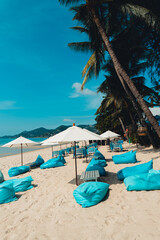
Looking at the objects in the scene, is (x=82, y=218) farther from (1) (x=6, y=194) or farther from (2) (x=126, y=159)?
(2) (x=126, y=159)

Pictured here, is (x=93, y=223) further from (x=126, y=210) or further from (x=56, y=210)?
(x=56, y=210)

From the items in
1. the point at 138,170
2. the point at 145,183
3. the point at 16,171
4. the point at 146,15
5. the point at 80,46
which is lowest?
the point at 16,171

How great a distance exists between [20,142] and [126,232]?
7065 millimetres

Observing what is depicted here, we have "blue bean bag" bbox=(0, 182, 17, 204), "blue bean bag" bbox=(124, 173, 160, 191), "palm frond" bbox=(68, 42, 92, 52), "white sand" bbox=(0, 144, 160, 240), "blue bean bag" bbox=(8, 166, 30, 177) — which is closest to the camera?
"white sand" bbox=(0, 144, 160, 240)

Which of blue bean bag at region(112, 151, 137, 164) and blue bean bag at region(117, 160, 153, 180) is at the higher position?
blue bean bag at region(117, 160, 153, 180)

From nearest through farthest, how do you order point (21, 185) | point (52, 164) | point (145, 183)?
point (145, 183) → point (21, 185) → point (52, 164)

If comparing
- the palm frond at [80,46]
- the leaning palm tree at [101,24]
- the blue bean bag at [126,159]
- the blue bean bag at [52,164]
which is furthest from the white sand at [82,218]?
the palm frond at [80,46]

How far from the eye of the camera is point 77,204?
3.45 m

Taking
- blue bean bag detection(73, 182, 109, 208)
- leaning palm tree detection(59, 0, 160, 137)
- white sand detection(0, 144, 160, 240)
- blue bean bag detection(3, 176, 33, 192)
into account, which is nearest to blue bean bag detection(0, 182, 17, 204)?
white sand detection(0, 144, 160, 240)

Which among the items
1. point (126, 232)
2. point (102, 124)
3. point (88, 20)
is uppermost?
point (88, 20)

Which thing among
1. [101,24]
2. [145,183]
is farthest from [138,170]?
[101,24]

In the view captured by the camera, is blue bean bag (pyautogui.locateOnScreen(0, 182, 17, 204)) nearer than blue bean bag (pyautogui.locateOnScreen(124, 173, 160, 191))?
No

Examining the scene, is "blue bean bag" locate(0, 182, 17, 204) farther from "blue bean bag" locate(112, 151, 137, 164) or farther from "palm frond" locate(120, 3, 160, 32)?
"palm frond" locate(120, 3, 160, 32)

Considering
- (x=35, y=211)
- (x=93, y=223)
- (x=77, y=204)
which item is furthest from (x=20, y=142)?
(x=93, y=223)
